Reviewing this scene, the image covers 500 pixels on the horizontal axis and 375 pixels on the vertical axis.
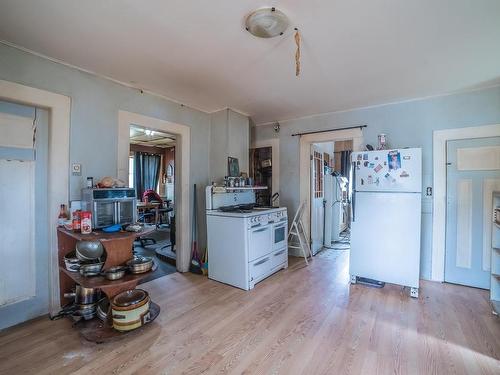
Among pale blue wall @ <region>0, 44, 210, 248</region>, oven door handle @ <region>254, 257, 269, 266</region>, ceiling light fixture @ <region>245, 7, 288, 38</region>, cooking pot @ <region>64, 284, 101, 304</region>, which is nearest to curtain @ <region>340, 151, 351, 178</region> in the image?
oven door handle @ <region>254, 257, 269, 266</region>

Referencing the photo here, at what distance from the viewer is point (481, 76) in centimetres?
256

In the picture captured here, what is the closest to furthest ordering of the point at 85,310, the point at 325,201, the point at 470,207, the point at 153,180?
the point at 85,310
the point at 470,207
the point at 325,201
the point at 153,180

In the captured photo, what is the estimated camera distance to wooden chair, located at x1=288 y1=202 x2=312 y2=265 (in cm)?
388

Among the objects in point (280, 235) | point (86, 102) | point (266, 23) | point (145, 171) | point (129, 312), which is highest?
point (266, 23)

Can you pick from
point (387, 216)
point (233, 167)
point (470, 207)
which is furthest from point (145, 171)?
point (470, 207)

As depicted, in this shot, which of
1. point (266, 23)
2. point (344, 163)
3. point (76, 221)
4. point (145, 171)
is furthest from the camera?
point (145, 171)

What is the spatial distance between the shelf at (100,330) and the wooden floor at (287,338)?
0.05 metres

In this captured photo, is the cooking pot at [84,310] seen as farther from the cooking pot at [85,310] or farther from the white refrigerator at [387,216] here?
the white refrigerator at [387,216]

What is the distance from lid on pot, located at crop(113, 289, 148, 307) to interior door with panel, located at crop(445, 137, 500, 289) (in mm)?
3630

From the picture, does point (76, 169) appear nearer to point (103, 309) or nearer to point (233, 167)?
point (103, 309)

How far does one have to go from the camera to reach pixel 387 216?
110 inches

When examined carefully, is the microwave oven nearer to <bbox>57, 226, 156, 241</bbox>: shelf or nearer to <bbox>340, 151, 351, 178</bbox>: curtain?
<bbox>57, 226, 156, 241</bbox>: shelf

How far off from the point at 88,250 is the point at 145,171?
574 centimetres

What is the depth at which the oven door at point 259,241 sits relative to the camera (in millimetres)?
2873
